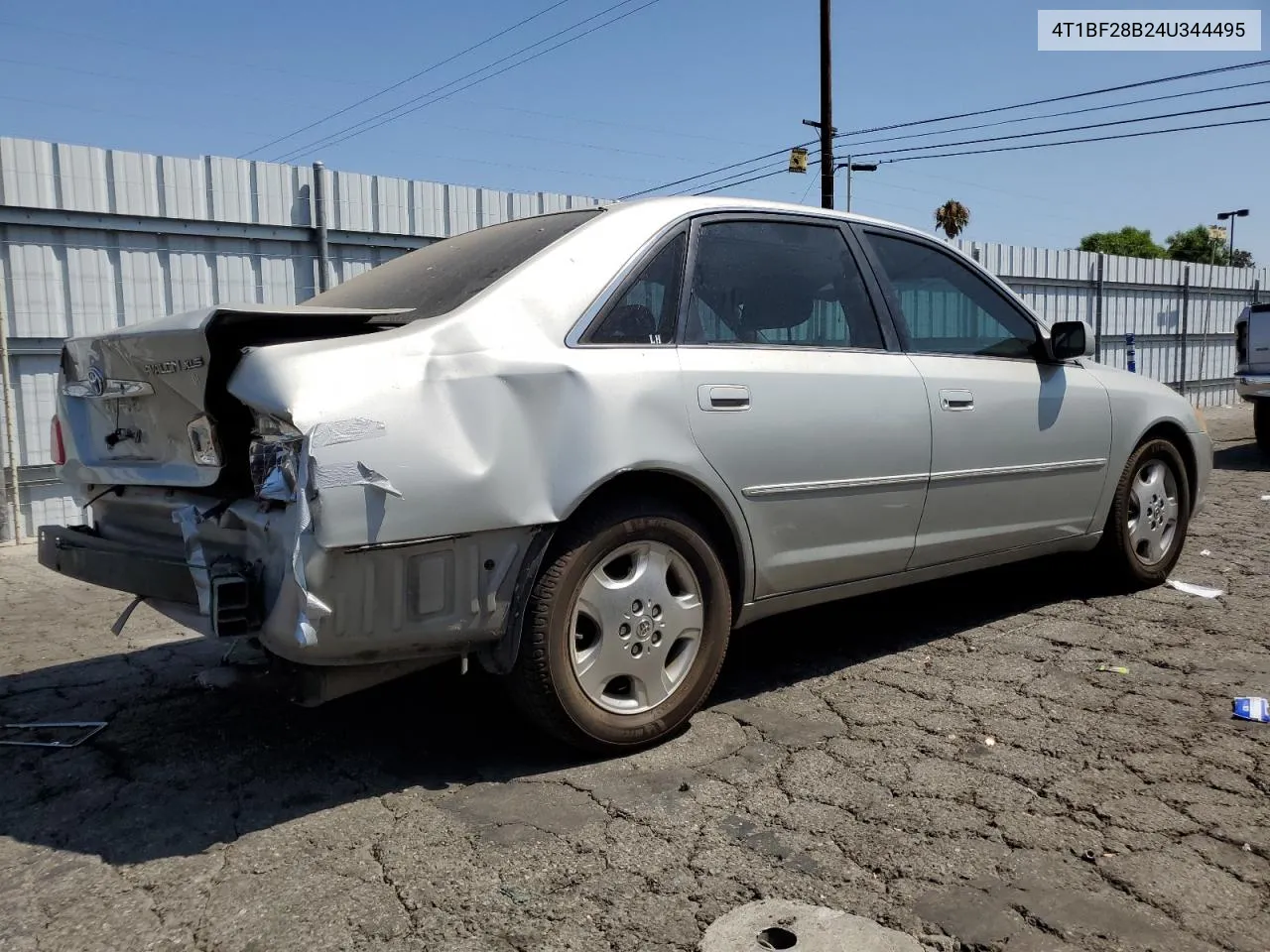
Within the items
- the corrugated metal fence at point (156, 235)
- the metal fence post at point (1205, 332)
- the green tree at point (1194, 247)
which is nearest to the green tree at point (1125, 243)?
the green tree at point (1194, 247)

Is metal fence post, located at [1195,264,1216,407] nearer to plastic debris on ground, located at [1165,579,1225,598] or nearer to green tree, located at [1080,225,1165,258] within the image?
plastic debris on ground, located at [1165,579,1225,598]

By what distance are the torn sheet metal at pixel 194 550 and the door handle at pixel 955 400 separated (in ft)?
8.36

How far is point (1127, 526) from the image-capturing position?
4711 mm

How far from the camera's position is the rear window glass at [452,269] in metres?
2.99

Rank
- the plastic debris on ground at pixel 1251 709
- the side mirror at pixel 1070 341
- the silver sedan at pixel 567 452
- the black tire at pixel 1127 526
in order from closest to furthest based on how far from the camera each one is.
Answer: the silver sedan at pixel 567 452 < the plastic debris on ground at pixel 1251 709 < the side mirror at pixel 1070 341 < the black tire at pixel 1127 526

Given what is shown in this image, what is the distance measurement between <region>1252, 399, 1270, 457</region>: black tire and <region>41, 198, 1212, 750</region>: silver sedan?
8.69 metres

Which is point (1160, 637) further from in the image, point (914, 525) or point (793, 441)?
point (793, 441)

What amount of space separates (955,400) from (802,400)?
843 mm

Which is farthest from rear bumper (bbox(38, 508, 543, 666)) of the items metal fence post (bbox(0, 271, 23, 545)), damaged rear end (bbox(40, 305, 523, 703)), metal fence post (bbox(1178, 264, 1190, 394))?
metal fence post (bbox(1178, 264, 1190, 394))

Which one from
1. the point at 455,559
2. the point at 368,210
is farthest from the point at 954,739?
the point at 368,210

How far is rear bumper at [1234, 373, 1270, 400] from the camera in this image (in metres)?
11.0

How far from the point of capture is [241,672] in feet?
8.92

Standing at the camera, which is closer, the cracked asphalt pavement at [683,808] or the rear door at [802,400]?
the cracked asphalt pavement at [683,808]

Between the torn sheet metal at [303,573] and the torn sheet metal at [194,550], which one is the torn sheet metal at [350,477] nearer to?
the torn sheet metal at [303,573]
